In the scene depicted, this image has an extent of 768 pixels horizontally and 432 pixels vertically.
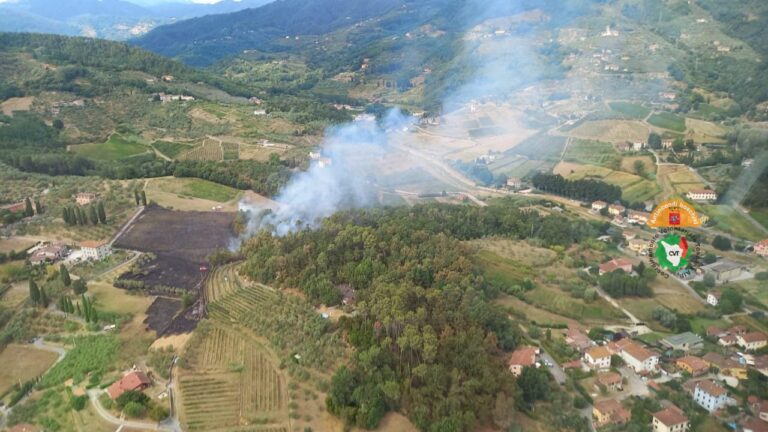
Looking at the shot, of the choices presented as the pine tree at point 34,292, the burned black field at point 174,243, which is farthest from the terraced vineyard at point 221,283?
the pine tree at point 34,292

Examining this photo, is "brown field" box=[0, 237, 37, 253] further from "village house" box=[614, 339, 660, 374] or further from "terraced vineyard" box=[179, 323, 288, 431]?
"village house" box=[614, 339, 660, 374]

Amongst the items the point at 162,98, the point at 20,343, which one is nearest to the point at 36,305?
the point at 20,343

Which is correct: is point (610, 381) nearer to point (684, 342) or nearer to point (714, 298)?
point (684, 342)

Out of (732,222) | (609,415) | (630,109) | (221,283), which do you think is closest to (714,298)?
(732,222)

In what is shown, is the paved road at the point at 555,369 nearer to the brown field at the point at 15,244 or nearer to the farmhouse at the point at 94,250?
the farmhouse at the point at 94,250

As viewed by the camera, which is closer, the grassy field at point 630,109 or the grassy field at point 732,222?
the grassy field at point 732,222

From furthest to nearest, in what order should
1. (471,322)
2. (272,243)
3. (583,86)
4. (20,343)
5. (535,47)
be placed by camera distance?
(535,47) → (583,86) → (272,243) → (20,343) → (471,322)

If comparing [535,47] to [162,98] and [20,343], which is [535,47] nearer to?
[162,98]
